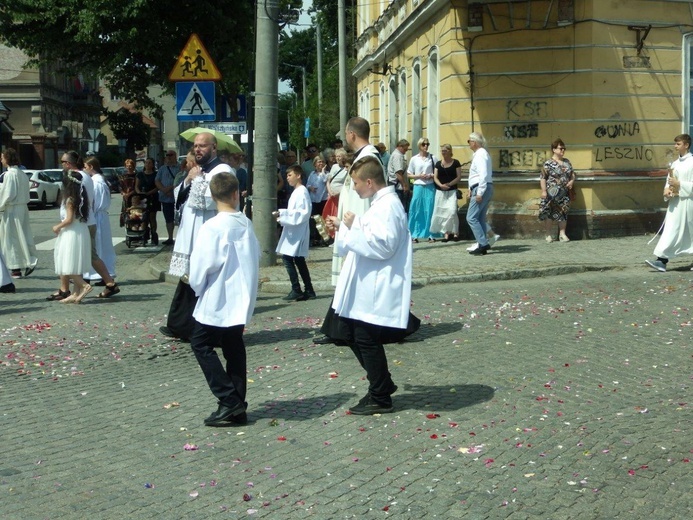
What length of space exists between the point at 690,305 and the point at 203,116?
8487 millimetres

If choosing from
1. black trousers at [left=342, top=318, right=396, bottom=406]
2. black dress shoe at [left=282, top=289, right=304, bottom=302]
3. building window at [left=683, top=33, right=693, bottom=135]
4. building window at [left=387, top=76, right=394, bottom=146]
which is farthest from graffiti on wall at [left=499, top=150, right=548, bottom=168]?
black trousers at [left=342, top=318, right=396, bottom=406]

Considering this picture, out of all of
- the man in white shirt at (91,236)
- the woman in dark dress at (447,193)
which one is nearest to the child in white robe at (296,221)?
the man in white shirt at (91,236)

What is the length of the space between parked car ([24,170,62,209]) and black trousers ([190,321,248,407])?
107ft

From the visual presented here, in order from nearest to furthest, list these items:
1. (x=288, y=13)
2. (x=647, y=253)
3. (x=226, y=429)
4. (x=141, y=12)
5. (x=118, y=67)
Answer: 1. (x=226, y=429)
2. (x=647, y=253)
3. (x=288, y=13)
4. (x=141, y=12)
5. (x=118, y=67)

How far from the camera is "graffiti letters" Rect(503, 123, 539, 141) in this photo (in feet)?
59.4

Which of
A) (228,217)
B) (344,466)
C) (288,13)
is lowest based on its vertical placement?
(344,466)

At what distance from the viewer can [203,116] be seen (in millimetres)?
16828

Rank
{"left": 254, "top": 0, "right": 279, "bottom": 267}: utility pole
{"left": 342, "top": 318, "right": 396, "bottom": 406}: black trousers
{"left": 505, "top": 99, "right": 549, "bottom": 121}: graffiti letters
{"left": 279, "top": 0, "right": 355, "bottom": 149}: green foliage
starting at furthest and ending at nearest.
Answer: {"left": 279, "top": 0, "right": 355, "bottom": 149}: green foliage, {"left": 505, "top": 99, "right": 549, "bottom": 121}: graffiti letters, {"left": 254, "top": 0, "right": 279, "bottom": 267}: utility pole, {"left": 342, "top": 318, "right": 396, "bottom": 406}: black trousers

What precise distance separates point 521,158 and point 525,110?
805mm

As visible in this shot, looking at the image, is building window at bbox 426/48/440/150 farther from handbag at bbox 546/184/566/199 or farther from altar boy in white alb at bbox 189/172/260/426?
altar boy in white alb at bbox 189/172/260/426

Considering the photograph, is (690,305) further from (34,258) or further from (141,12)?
(141,12)

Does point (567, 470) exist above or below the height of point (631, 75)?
below

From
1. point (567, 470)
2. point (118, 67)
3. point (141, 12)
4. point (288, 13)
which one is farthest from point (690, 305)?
point (118, 67)

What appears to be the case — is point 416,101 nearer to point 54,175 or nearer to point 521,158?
point 521,158
